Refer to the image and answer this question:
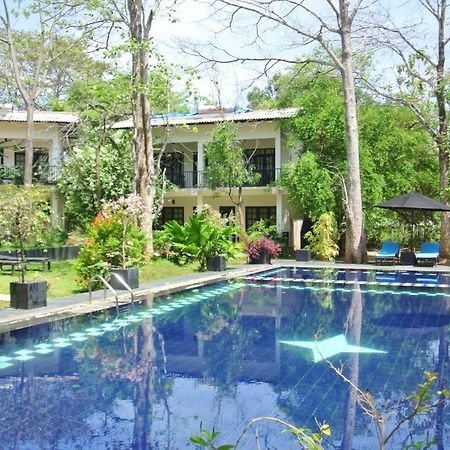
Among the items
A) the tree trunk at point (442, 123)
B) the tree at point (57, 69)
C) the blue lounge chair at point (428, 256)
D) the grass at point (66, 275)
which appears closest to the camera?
the grass at point (66, 275)

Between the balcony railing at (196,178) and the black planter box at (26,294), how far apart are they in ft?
56.9

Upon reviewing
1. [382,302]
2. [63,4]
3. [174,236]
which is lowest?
[382,302]

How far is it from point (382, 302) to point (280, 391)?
6.56 metres

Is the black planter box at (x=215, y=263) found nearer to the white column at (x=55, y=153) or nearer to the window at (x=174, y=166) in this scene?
the window at (x=174, y=166)

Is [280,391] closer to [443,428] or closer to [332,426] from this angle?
[332,426]

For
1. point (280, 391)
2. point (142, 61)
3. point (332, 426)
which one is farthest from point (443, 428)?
point (142, 61)

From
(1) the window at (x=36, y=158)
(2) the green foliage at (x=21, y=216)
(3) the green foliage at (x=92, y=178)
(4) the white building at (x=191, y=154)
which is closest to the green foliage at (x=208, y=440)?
(2) the green foliage at (x=21, y=216)

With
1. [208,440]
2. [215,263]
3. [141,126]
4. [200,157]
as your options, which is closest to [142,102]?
[141,126]

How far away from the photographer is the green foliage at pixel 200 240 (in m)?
16.8

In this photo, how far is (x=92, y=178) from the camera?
80.8 feet

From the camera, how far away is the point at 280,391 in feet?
18.1

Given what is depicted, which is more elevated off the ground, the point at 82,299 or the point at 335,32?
the point at 335,32

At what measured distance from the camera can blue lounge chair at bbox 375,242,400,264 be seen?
19656 mm

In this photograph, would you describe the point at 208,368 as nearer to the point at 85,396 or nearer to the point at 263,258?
the point at 85,396
